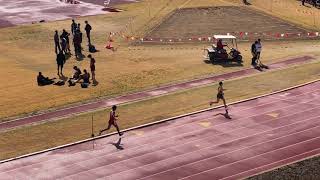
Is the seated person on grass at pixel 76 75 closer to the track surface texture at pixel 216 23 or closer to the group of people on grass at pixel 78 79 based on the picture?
the group of people on grass at pixel 78 79

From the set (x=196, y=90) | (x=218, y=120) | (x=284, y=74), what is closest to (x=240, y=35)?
(x=284, y=74)

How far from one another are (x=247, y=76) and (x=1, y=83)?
1535 cm

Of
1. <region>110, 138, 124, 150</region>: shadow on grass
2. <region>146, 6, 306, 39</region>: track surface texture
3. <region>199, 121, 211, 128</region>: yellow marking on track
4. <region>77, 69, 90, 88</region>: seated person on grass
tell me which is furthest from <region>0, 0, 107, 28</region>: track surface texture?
<region>110, 138, 124, 150</region>: shadow on grass

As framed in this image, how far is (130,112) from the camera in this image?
2898 centimetres

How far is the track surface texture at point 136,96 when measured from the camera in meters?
28.0

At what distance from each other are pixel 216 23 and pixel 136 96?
61.6 ft

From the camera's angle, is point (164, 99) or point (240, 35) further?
point (240, 35)

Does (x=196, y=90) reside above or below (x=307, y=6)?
below

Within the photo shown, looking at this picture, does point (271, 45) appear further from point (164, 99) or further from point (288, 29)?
point (164, 99)

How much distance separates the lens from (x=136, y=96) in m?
31.6

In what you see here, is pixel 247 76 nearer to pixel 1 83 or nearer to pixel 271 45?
pixel 271 45

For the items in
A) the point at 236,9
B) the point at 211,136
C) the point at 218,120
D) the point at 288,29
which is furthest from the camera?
the point at 236,9

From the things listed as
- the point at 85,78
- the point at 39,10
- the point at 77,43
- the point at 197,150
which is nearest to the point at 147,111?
the point at 197,150

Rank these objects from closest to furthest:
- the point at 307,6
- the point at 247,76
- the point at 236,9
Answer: the point at 247,76
the point at 236,9
the point at 307,6
